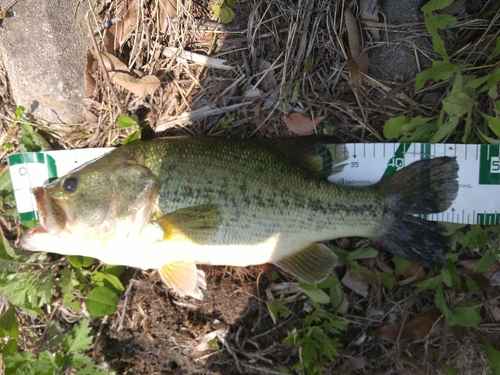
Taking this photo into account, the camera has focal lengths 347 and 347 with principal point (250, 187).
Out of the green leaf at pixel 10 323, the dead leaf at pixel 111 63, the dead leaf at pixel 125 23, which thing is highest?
the dead leaf at pixel 125 23

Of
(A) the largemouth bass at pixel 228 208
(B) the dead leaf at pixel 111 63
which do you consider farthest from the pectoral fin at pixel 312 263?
(B) the dead leaf at pixel 111 63

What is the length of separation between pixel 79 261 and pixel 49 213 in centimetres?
74

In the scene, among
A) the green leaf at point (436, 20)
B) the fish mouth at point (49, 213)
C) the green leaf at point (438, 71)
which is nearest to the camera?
the fish mouth at point (49, 213)

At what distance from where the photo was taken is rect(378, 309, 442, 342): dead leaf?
3107 millimetres

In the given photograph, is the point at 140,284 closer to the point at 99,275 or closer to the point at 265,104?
the point at 99,275

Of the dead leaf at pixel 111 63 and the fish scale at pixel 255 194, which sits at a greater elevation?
the dead leaf at pixel 111 63

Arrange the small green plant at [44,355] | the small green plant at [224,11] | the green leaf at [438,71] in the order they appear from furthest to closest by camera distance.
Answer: the small green plant at [224,11], the small green plant at [44,355], the green leaf at [438,71]

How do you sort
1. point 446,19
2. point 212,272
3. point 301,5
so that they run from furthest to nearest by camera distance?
point 212,272
point 301,5
point 446,19

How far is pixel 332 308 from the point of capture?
3.19 meters

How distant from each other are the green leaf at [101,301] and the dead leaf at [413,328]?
8.04ft

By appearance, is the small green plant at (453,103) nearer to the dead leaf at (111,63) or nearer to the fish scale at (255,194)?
the fish scale at (255,194)

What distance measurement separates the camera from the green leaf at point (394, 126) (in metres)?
3.00

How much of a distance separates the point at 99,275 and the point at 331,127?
252cm

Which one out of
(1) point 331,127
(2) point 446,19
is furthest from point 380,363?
(2) point 446,19
